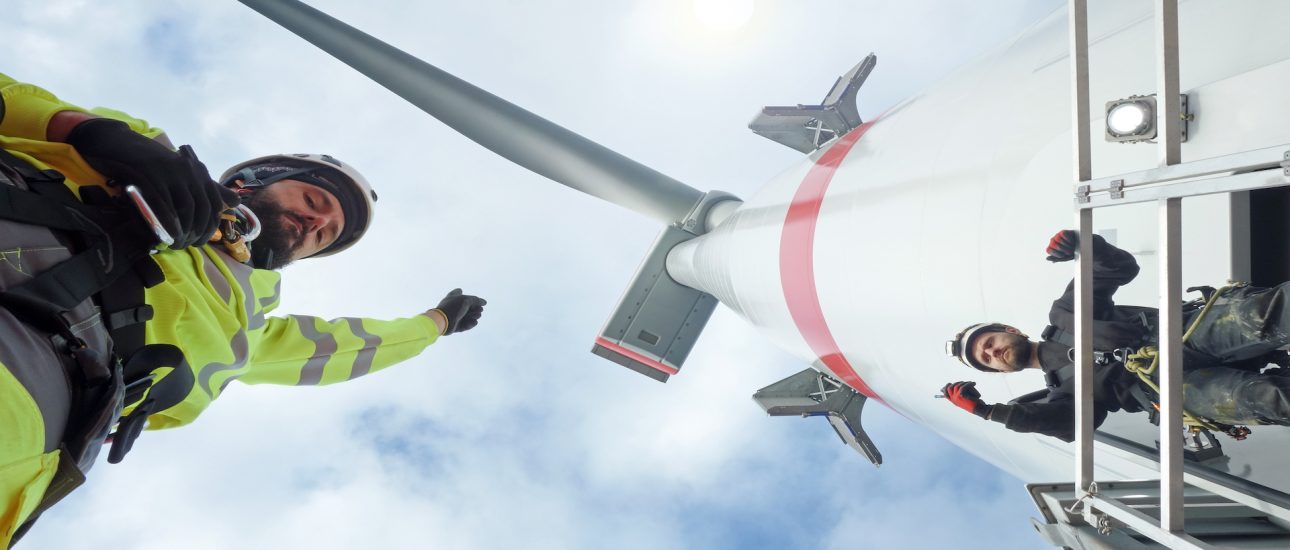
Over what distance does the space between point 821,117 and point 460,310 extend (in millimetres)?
5062

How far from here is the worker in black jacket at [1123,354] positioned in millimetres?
2064

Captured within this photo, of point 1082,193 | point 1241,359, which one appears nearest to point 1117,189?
point 1082,193

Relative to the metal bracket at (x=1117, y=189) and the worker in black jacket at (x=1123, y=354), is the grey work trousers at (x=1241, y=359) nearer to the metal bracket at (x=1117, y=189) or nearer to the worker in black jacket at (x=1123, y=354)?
the worker in black jacket at (x=1123, y=354)

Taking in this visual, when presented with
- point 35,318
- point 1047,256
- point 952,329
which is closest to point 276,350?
point 35,318

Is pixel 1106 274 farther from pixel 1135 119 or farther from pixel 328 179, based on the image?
pixel 328 179

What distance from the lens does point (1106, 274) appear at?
2.21 m

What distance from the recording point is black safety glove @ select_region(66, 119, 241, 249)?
8.25 feet

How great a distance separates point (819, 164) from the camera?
4.63m

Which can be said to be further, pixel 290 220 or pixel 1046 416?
pixel 290 220

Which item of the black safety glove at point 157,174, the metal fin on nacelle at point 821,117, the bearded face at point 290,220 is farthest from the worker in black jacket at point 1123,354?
the metal fin on nacelle at point 821,117

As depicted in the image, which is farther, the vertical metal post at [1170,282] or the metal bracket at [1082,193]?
the metal bracket at [1082,193]

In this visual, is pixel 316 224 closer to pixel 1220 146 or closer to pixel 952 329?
pixel 952 329

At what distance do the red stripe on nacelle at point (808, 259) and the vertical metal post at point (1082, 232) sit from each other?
5.75 ft

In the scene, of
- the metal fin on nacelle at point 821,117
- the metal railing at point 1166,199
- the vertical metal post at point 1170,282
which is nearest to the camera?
the metal railing at point 1166,199
